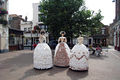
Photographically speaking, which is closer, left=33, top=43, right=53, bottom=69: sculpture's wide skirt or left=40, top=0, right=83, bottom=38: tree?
left=33, top=43, right=53, bottom=69: sculpture's wide skirt

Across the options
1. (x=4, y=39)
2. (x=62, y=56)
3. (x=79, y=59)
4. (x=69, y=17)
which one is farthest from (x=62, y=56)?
(x=4, y=39)

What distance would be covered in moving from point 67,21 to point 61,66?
847cm

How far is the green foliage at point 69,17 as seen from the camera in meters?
13.3

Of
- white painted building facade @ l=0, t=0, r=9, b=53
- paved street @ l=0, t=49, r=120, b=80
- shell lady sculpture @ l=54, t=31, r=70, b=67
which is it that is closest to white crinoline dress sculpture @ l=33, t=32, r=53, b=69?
paved street @ l=0, t=49, r=120, b=80

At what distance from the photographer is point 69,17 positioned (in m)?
13.7

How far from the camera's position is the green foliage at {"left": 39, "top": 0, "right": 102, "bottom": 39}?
13297mm

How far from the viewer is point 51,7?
1375cm

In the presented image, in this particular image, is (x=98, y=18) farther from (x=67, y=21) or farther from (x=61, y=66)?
(x=61, y=66)

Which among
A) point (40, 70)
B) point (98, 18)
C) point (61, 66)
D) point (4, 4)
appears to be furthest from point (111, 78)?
point (4, 4)

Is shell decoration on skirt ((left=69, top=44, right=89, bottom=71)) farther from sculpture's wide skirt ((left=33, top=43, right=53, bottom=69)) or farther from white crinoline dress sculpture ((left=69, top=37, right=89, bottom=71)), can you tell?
sculpture's wide skirt ((left=33, top=43, right=53, bottom=69))

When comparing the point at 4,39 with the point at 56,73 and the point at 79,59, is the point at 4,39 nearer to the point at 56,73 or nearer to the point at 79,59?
the point at 56,73

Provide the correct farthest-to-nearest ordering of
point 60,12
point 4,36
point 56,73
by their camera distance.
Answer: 1. point 4,36
2. point 60,12
3. point 56,73

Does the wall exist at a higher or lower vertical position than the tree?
lower

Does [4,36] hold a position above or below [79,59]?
above
